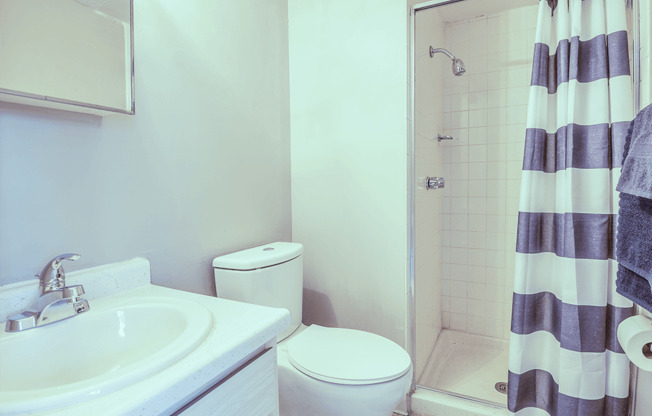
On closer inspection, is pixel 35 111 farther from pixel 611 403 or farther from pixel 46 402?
pixel 611 403

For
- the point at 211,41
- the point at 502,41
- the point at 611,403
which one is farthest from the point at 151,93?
the point at 502,41

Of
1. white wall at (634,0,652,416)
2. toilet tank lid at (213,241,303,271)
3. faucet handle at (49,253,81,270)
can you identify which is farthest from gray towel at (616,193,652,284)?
faucet handle at (49,253,81,270)

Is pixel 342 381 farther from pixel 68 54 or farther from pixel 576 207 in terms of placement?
pixel 68 54

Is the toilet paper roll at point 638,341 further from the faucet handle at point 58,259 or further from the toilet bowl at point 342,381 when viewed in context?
the faucet handle at point 58,259

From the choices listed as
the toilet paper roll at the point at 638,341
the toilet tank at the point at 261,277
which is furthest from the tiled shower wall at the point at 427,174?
the toilet paper roll at the point at 638,341

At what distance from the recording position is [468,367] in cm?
192

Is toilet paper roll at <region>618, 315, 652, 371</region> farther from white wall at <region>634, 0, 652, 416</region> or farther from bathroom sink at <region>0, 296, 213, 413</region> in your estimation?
bathroom sink at <region>0, 296, 213, 413</region>

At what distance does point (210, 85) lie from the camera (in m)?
1.26

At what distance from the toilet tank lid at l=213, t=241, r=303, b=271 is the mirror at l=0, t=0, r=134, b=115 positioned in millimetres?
576

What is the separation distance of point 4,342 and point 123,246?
382 millimetres

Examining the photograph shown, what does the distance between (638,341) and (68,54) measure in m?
1.75

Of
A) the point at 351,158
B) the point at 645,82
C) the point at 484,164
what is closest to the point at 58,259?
the point at 351,158

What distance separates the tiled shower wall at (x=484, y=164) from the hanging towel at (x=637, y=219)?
53.4 inches

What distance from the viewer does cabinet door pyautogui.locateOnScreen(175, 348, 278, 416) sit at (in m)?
0.58
